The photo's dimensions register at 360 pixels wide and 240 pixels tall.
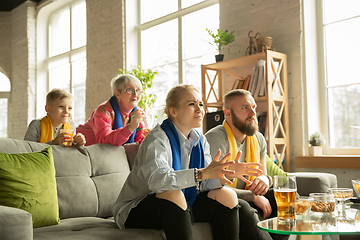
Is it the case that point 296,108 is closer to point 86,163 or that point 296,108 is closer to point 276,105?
point 276,105

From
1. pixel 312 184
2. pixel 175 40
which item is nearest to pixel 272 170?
pixel 312 184

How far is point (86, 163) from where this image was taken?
218 centimetres

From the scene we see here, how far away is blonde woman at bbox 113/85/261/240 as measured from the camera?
162 centimetres

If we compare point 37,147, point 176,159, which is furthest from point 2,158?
point 176,159

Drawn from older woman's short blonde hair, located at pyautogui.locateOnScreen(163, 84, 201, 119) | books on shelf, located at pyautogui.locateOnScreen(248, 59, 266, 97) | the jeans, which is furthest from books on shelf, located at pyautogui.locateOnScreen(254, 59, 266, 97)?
the jeans

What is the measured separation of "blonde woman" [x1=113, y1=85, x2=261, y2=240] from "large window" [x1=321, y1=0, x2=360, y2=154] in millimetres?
1873

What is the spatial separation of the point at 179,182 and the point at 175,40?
3.77 m

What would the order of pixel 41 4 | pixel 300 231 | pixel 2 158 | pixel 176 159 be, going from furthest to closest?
pixel 41 4, pixel 176 159, pixel 2 158, pixel 300 231

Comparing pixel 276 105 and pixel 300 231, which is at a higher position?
pixel 276 105

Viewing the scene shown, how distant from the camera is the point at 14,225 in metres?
1.24

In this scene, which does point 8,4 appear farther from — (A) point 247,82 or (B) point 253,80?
(B) point 253,80

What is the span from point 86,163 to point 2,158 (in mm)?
554

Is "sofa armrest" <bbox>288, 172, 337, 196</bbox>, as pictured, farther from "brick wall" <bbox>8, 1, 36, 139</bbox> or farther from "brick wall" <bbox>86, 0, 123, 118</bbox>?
"brick wall" <bbox>8, 1, 36, 139</bbox>

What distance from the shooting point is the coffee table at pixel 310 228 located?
4.02 ft
